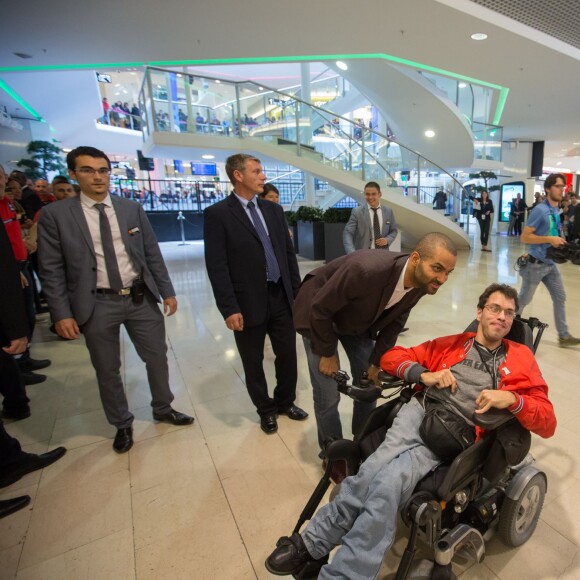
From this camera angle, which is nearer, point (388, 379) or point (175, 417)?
point (388, 379)

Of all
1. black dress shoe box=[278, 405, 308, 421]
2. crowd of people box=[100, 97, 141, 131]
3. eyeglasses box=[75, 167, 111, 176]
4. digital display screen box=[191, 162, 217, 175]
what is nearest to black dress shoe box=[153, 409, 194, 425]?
black dress shoe box=[278, 405, 308, 421]

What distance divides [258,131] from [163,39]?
102 inches

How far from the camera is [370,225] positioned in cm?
378

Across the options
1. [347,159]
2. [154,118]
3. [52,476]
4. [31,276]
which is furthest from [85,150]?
[347,159]

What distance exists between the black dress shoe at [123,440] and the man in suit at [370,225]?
8.58 ft

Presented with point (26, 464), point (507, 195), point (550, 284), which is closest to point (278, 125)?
point (550, 284)

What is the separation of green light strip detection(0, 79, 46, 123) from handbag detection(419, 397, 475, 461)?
10705 mm

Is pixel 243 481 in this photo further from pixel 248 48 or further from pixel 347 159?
pixel 347 159

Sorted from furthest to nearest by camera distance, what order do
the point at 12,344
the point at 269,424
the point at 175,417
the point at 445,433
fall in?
the point at 175,417 → the point at 269,424 → the point at 12,344 → the point at 445,433

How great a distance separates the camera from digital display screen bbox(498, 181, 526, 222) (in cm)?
1380

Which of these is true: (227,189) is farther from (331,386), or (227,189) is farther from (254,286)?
(331,386)

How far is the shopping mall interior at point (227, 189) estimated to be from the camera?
156 cm

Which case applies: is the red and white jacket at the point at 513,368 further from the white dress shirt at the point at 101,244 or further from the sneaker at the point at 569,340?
the sneaker at the point at 569,340

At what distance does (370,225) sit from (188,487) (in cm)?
297
